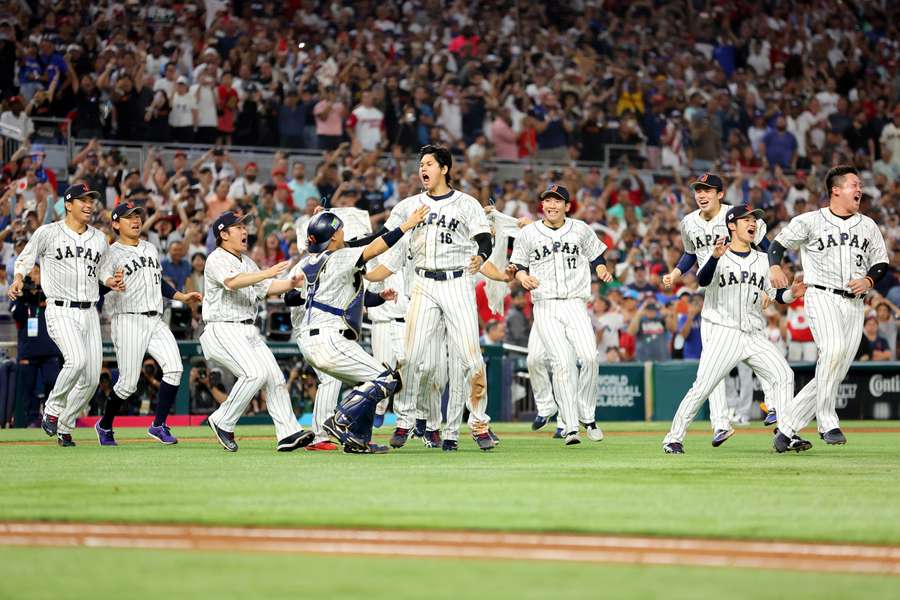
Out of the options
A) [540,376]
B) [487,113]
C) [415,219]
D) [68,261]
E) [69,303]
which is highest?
[487,113]

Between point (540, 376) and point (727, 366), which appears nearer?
point (727, 366)

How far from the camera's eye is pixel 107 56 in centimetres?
2314

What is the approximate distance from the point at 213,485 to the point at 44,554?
296 centimetres

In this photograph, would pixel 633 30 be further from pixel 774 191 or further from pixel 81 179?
pixel 81 179

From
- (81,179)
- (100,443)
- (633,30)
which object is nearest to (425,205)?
(100,443)

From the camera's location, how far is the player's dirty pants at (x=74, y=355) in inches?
527

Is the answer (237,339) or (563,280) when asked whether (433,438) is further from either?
(563,280)

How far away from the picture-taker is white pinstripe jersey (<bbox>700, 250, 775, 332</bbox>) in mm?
12203

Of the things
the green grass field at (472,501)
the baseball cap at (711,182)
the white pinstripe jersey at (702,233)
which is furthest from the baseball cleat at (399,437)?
the baseball cap at (711,182)

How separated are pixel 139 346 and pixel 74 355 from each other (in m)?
0.64

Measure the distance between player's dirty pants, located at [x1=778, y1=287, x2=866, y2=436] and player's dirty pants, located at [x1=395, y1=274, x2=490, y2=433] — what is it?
2.74 m

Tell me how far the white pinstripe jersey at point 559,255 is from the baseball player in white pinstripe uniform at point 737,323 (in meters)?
2.24

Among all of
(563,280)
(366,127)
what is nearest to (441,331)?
(563,280)

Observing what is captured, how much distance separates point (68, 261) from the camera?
13.5 meters
